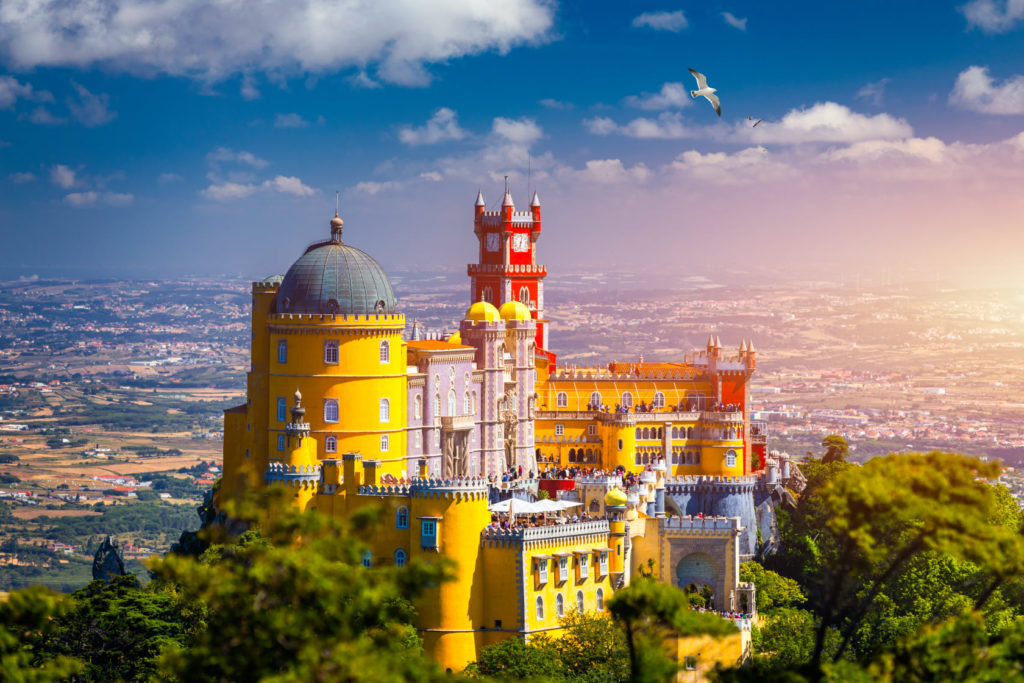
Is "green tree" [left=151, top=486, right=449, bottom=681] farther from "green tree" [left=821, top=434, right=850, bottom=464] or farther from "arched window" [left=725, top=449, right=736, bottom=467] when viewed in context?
"green tree" [left=821, top=434, right=850, bottom=464]

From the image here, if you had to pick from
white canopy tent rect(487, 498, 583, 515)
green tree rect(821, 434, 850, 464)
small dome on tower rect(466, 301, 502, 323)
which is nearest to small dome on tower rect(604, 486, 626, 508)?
white canopy tent rect(487, 498, 583, 515)

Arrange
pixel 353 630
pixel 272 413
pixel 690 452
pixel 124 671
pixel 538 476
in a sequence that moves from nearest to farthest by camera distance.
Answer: pixel 353 630 < pixel 124 671 < pixel 272 413 < pixel 538 476 < pixel 690 452

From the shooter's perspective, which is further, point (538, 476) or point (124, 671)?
point (538, 476)

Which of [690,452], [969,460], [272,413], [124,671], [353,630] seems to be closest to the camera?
[353,630]

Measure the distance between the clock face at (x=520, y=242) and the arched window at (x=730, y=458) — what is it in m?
25.3

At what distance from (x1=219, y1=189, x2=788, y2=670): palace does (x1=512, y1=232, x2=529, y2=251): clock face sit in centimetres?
1183

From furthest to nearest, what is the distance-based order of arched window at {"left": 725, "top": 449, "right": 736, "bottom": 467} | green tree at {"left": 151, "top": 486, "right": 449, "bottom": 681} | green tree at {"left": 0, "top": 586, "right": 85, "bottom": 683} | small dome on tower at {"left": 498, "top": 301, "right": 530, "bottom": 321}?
arched window at {"left": 725, "top": 449, "right": 736, "bottom": 467} → small dome on tower at {"left": 498, "top": 301, "right": 530, "bottom": 321} → green tree at {"left": 0, "top": 586, "right": 85, "bottom": 683} → green tree at {"left": 151, "top": 486, "right": 449, "bottom": 681}

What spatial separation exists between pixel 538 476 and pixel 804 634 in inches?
862

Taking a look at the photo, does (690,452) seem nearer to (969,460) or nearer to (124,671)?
(124,671)

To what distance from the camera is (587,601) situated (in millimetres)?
84500

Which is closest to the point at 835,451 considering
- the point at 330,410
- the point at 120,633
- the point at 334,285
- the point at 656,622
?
the point at 330,410

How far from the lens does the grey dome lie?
3565 inches

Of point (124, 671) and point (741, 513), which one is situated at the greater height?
point (741, 513)

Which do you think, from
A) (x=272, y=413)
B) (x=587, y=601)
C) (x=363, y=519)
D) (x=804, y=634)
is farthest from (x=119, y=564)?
(x=363, y=519)
